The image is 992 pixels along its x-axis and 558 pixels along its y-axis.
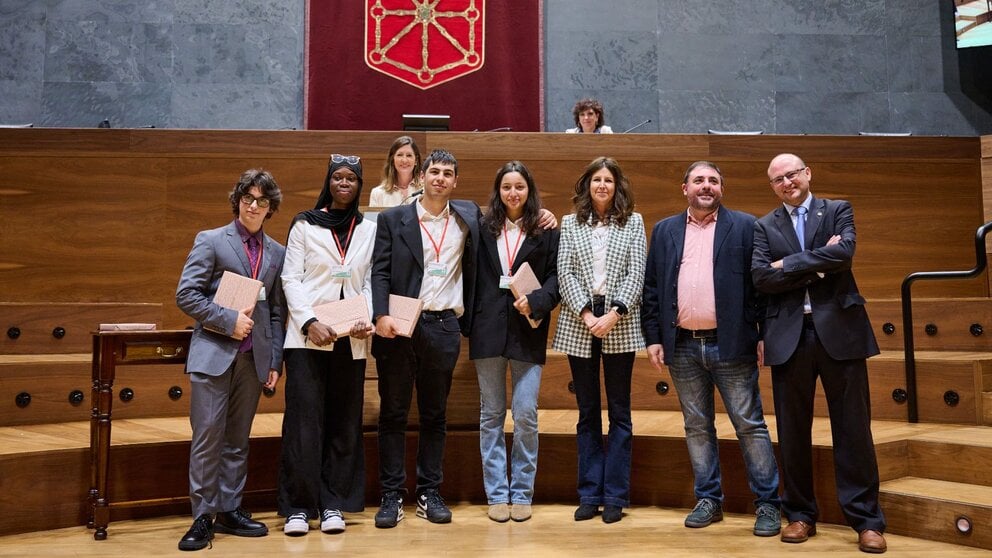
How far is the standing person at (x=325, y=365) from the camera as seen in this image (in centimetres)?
331

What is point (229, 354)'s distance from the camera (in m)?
3.21

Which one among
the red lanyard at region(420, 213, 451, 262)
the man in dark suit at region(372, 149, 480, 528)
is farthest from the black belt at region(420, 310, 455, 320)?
the red lanyard at region(420, 213, 451, 262)

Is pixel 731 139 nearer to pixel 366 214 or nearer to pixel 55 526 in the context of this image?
pixel 366 214

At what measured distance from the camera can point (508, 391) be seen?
4477mm

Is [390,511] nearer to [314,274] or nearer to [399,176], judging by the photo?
[314,274]

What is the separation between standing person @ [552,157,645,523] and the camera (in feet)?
11.3

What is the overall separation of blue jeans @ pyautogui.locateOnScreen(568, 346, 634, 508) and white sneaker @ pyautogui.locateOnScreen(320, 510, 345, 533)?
1013mm

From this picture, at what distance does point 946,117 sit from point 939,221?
10.2 ft

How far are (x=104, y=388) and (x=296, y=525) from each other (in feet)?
3.07

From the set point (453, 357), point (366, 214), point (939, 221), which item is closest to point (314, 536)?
point (453, 357)

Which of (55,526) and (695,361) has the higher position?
(695,361)

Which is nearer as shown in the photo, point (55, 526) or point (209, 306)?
point (209, 306)

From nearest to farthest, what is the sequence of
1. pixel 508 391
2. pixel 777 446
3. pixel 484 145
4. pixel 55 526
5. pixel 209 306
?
pixel 209 306
pixel 55 526
pixel 777 446
pixel 508 391
pixel 484 145

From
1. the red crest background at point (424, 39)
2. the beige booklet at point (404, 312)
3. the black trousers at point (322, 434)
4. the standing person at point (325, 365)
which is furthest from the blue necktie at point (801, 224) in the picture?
the red crest background at point (424, 39)
